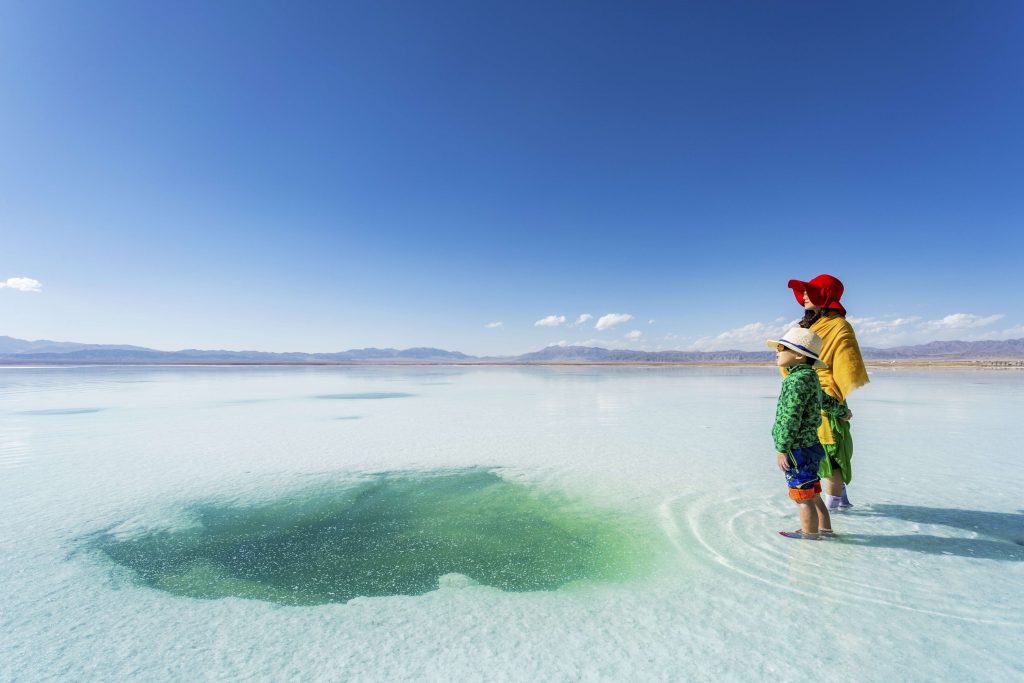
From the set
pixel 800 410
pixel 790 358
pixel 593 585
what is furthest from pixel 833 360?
pixel 593 585

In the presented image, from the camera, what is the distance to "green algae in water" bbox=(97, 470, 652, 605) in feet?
8.82

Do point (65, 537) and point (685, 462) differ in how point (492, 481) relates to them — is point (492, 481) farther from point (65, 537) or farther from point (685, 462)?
point (65, 537)

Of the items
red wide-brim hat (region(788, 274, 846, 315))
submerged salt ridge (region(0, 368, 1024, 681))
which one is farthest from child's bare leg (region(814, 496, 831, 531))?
red wide-brim hat (region(788, 274, 846, 315))

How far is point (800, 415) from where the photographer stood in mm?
2879

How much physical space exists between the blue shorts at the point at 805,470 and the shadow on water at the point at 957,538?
2.05ft

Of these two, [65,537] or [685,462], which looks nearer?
[65,537]

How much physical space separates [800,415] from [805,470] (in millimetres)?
372

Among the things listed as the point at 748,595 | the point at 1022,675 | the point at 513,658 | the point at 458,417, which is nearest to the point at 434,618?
the point at 513,658

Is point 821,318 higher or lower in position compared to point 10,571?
higher

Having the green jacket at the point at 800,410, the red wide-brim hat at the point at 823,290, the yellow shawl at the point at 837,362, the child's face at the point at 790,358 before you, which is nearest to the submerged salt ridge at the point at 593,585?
the green jacket at the point at 800,410

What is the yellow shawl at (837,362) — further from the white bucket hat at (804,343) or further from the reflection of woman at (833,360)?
the white bucket hat at (804,343)

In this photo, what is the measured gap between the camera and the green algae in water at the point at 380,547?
8.82 ft

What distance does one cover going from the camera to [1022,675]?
189 centimetres

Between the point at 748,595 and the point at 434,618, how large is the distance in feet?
5.66
